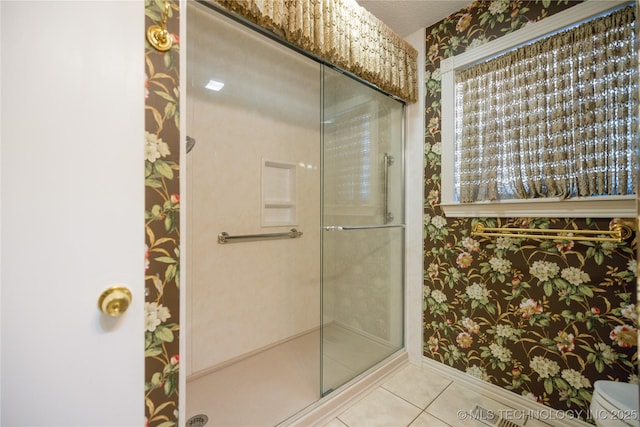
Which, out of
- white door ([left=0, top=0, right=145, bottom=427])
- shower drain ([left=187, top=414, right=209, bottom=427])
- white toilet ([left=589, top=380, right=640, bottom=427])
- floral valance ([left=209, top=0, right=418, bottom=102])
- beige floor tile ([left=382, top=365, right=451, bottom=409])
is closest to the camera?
white door ([left=0, top=0, right=145, bottom=427])

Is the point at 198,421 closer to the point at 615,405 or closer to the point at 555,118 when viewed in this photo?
the point at 615,405

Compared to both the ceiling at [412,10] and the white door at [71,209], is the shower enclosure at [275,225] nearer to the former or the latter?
the ceiling at [412,10]

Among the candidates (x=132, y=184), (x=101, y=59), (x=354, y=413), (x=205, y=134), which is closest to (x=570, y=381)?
(x=354, y=413)

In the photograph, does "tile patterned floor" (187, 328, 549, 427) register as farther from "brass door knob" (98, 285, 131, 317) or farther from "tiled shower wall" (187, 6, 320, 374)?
"brass door knob" (98, 285, 131, 317)

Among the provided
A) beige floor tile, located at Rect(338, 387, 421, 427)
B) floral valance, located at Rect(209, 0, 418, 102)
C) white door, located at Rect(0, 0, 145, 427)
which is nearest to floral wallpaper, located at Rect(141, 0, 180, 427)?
white door, located at Rect(0, 0, 145, 427)

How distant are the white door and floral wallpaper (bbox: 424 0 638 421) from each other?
1.77 metres

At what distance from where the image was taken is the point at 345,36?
56.4 inches


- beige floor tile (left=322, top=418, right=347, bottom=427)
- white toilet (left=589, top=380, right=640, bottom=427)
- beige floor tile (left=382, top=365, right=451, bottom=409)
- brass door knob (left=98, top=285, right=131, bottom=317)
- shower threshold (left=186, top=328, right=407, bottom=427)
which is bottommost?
beige floor tile (left=382, top=365, right=451, bottom=409)

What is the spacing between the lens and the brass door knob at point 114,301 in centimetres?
59

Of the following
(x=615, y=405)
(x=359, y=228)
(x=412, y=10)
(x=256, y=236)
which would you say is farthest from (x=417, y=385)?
(x=412, y=10)

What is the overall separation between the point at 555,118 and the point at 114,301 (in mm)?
2043

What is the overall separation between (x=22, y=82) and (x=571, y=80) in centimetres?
213

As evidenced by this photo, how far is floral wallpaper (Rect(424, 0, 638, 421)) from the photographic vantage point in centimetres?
123

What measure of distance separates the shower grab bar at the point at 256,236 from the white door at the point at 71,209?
1195 millimetres
